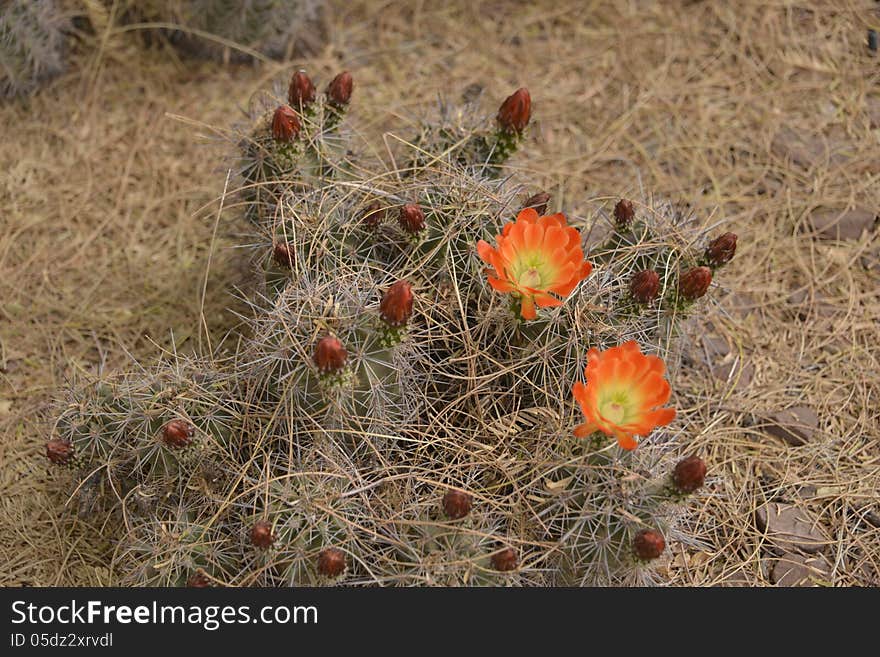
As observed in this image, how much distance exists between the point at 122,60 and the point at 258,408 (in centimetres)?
247

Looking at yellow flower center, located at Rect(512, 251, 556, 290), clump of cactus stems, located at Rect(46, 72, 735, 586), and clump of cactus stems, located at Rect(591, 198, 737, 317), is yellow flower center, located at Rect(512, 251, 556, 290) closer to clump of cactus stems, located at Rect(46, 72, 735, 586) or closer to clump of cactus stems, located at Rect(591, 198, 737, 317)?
clump of cactus stems, located at Rect(46, 72, 735, 586)

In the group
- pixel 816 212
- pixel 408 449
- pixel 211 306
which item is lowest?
pixel 408 449

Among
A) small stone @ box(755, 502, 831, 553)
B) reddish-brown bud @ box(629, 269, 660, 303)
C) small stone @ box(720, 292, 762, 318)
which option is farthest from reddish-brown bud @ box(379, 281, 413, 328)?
small stone @ box(720, 292, 762, 318)

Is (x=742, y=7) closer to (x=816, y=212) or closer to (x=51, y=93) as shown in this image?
(x=816, y=212)

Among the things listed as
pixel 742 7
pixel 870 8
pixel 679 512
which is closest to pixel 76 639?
pixel 679 512

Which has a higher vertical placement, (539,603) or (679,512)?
(679,512)

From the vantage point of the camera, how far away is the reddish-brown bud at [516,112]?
2914 millimetres

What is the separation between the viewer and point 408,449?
Answer: 2738 millimetres

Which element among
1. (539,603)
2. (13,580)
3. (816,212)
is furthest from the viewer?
(816,212)

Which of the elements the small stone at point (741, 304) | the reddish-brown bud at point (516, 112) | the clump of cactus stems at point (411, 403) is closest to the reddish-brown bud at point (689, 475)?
the clump of cactus stems at point (411, 403)

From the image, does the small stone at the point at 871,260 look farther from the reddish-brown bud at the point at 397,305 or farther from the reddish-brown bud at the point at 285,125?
the reddish-brown bud at the point at 285,125

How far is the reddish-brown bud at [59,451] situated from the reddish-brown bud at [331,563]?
0.89 metres

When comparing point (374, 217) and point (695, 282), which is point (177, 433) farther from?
point (695, 282)

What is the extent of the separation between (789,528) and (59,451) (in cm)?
231
